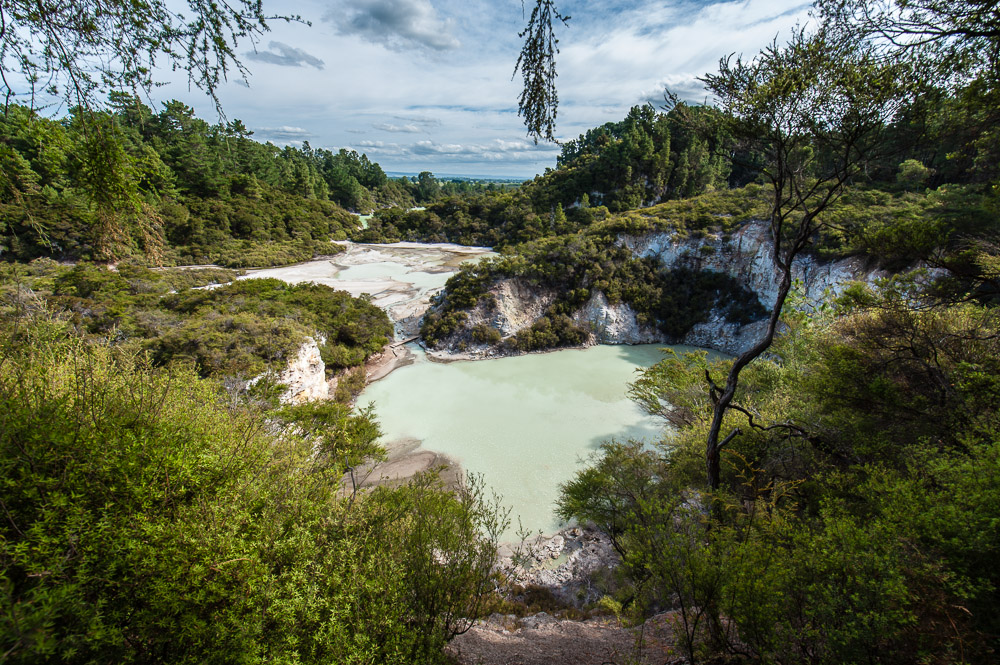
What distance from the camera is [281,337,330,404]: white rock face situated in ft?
52.1

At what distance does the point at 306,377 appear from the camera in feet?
55.8

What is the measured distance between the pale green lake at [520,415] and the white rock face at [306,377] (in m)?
2.23

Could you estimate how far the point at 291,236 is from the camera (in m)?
48.6

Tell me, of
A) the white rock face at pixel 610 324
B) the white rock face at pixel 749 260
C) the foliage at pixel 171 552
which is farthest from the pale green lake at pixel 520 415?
the white rock face at pixel 749 260

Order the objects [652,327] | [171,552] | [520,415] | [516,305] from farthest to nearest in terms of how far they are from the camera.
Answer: [652,327] < [516,305] < [520,415] < [171,552]

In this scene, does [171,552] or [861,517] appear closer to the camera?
[171,552]

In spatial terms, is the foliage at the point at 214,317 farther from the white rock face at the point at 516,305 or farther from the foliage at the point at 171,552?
the foliage at the point at 171,552

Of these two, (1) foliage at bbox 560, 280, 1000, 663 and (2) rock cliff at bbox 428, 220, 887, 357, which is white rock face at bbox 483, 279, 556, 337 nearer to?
(2) rock cliff at bbox 428, 220, 887, 357

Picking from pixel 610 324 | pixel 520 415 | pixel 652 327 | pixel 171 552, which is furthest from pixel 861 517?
pixel 652 327

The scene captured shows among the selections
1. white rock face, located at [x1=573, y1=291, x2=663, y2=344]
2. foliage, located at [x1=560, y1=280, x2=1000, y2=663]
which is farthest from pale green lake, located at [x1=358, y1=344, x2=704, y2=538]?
foliage, located at [x1=560, y1=280, x2=1000, y2=663]

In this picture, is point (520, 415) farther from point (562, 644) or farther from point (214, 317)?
point (214, 317)

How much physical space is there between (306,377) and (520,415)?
10730mm

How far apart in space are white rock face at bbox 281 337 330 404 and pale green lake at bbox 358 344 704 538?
7.33 feet

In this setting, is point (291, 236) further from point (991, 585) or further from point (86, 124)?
point (991, 585)
